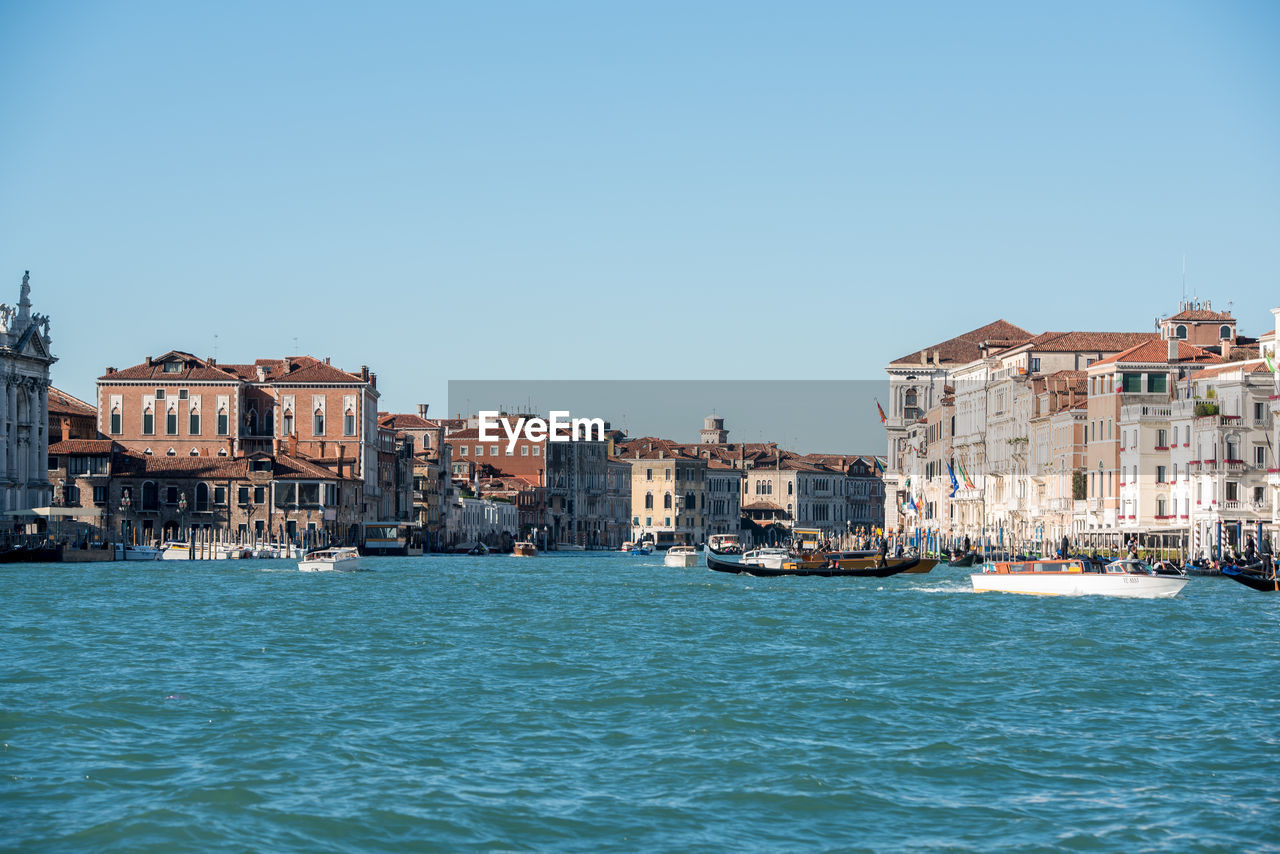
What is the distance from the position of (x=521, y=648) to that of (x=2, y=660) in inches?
269

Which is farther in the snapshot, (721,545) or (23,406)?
(721,545)

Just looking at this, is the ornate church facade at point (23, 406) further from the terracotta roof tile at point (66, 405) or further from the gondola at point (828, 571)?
the gondola at point (828, 571)

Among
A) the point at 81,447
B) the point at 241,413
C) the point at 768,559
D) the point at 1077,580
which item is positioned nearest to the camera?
the point at 1077,580

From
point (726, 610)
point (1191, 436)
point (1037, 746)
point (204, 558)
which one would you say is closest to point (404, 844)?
point (1037, 746)

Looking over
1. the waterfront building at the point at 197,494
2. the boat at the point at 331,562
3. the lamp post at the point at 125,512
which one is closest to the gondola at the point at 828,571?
the boat at the point at 331,562

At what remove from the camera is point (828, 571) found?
180ft

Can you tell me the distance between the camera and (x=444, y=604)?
37.2 meters

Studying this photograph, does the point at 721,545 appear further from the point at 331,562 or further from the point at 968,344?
the point at 331,562

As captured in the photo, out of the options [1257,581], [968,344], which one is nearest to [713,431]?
[968,344]

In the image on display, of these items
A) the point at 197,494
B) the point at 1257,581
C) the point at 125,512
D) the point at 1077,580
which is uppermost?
the point at 197,494

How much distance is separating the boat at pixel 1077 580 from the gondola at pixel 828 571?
12.4 m

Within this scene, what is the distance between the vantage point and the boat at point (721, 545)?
71.5m

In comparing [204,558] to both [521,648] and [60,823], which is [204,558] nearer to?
[521,648]

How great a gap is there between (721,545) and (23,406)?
4127cm
